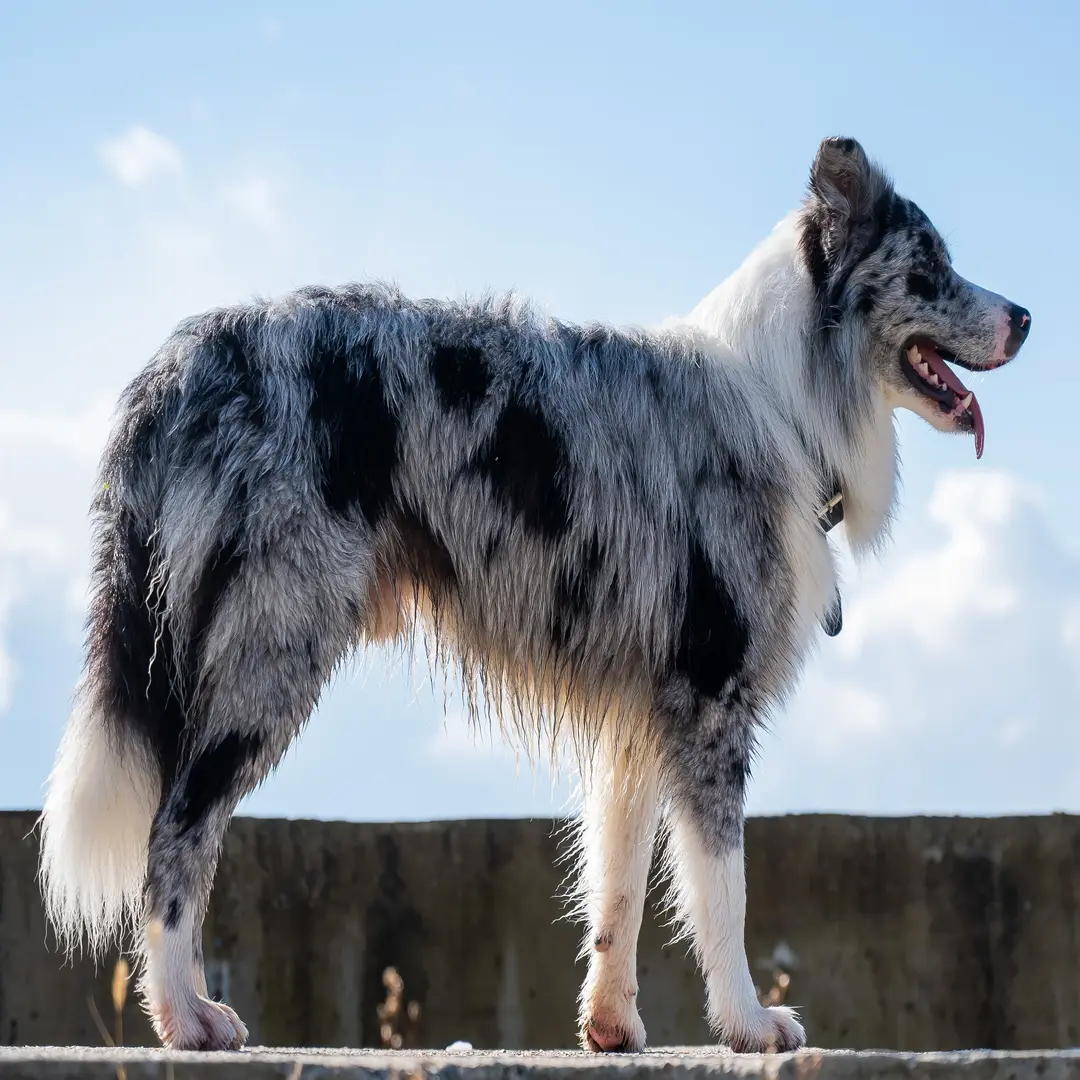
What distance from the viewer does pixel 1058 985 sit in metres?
6.82

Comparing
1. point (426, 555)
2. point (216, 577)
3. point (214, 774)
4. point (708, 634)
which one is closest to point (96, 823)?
point (214, 774)

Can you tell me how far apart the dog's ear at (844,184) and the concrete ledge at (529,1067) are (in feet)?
9.17

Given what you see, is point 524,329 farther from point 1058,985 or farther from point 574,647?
point 1058,985

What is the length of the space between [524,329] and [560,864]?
264 centimetres

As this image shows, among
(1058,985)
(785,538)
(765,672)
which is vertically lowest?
(1058,985)

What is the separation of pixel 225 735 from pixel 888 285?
269 cm

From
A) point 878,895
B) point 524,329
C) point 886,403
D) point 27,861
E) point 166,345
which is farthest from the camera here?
point 878,895

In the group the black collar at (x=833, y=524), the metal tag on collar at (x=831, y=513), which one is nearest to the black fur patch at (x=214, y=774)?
the black collar at (x=833, y=524)

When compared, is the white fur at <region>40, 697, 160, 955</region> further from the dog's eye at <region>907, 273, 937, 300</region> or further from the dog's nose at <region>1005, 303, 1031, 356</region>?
the dog's nose at <region>1005, 303, 1031, 356</region>

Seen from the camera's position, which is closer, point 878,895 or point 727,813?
point 727,813

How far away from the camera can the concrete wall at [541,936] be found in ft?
21.2

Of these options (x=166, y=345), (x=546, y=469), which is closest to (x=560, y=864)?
(x=546, y=469)

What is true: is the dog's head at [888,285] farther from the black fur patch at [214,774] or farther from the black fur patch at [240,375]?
the black fur patch at [214,774]

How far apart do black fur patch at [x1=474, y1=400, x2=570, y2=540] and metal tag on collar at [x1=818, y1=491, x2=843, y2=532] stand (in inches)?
39.2
